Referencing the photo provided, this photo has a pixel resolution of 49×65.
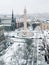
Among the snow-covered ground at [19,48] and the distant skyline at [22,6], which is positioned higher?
the distant skyline at [22,6]

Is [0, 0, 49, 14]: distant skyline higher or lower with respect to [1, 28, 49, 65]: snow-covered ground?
higher

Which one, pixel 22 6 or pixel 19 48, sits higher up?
pixel 22 6

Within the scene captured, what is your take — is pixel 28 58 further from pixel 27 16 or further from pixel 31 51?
pixel 27 16

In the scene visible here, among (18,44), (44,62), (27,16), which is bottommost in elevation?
(44,62)

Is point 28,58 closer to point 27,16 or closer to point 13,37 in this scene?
point 13,37

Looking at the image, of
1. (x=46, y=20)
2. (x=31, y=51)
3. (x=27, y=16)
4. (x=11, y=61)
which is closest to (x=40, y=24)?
(x=46, y=20)

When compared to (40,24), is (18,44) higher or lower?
lower
